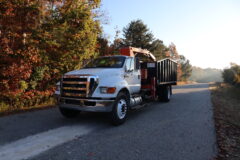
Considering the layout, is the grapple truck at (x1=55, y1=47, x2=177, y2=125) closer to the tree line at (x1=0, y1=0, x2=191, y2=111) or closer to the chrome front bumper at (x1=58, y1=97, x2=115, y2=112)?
the chrome front bumper at (x1=58, y1=97, x2=115, y2=112)

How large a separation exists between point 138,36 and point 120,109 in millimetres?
27318

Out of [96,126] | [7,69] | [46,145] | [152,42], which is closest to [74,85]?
[96,126]

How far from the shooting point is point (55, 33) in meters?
9.06

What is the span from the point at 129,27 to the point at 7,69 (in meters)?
27.7

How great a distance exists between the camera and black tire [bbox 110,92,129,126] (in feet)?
16.9

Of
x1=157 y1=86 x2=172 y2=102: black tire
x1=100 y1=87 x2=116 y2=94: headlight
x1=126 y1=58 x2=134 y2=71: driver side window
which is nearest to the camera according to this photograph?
x1=100 y1=87 x2=116 y2=94: headlight

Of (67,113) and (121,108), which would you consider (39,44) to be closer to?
(67,113)

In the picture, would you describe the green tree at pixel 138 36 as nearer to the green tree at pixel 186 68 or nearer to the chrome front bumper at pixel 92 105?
the chrome front bumper at pixel 92 105

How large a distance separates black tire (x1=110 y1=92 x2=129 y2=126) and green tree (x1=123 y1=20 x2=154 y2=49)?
84.1 ft

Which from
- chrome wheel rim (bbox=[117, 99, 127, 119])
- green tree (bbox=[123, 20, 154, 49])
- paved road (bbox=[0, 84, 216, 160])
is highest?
green tree (bbox=[123, 20, 154, 49])

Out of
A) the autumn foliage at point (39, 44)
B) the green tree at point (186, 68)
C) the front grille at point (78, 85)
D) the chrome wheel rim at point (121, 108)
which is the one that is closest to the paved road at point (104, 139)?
the chrome wheel rim at point (121, 108)

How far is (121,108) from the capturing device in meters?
5.51

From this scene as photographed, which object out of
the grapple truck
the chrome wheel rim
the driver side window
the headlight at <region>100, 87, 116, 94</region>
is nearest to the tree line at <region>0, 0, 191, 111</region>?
the grapple truck

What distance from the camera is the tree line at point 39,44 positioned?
7441 mm
